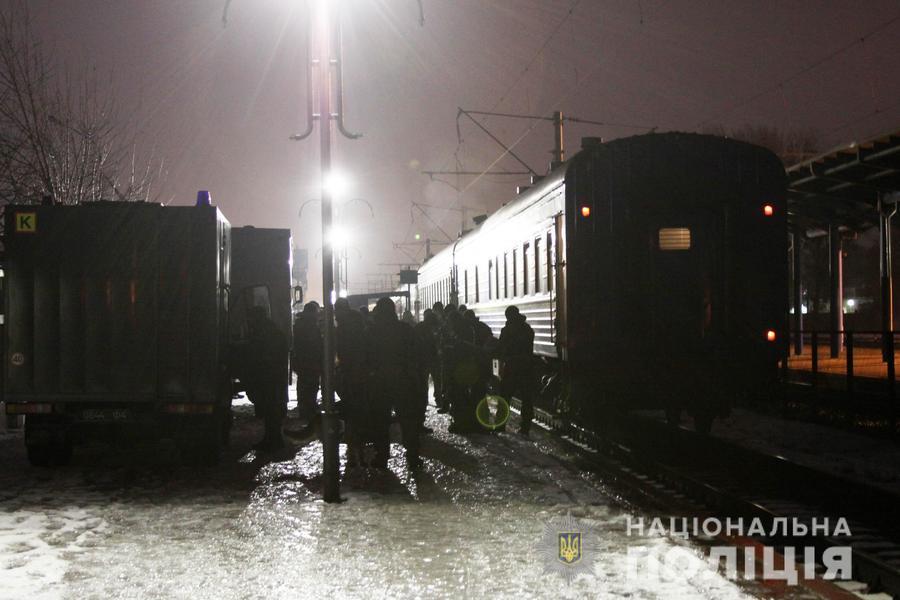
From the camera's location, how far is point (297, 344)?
16672 mm

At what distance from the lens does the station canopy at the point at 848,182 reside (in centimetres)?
1727

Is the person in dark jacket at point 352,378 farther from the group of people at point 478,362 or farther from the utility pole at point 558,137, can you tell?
the utility pole at point 558,137

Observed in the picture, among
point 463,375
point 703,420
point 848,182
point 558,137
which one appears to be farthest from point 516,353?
point 558,137

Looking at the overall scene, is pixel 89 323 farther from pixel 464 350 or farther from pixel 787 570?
pixel 787 570

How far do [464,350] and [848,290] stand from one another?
250 feet

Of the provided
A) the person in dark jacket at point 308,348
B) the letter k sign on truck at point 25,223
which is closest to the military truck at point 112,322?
the letter k sign on truck at point 25,223

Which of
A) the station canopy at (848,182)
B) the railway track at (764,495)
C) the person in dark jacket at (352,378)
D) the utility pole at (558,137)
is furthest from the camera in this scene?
the utility pole at (558,137)

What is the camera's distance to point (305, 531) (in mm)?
8594

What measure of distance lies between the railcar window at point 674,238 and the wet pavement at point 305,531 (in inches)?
115

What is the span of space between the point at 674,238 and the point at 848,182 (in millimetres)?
6829

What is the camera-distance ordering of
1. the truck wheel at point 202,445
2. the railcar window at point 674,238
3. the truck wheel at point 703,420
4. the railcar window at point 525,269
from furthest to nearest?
the railcar window at point 525,269 < the truck wheel at point 703,420 < the railcar window at point 674,238 < the truck wheel at point 202,445

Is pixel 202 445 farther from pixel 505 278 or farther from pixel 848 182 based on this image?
pixel 848 182

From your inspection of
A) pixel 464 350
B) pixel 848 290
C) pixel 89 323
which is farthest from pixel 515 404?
pixel 848 290

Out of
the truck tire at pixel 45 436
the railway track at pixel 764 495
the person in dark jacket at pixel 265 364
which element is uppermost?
the person in dark jacket at pixel 265 364
